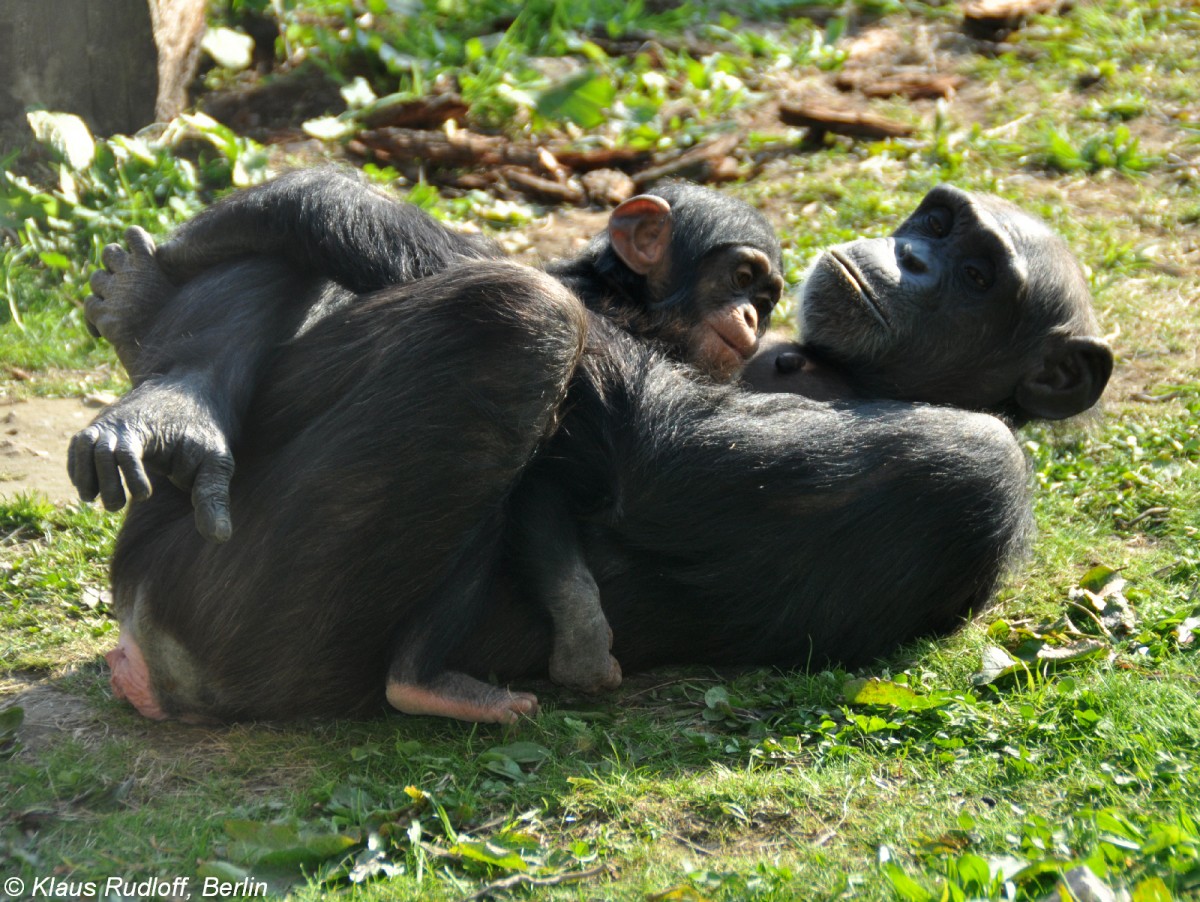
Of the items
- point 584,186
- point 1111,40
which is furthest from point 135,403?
point 1111,40

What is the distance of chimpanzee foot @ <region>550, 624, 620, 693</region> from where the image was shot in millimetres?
4379

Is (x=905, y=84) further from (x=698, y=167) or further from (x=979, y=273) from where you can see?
(x=979, y=273)

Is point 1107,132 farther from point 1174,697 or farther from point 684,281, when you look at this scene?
point 1174,697

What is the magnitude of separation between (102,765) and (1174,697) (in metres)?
3.31

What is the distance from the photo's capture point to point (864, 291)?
17.3 ft

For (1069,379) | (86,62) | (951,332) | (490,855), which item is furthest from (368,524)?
(86,62)

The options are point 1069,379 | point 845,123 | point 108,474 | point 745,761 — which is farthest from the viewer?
point 845,123

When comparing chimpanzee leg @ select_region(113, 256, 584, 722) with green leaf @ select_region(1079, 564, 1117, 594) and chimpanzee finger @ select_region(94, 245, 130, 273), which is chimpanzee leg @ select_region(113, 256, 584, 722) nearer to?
chimpanzee finger @ select_region(94, 245, 130, 273)

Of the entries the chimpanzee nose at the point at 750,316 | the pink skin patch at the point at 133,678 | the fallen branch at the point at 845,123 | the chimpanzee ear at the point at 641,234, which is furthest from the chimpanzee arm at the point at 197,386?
the fallen branch at the point at 845,123

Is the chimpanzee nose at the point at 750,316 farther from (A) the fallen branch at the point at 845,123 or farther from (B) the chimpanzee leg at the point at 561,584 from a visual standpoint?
(A) the fallen branch at the point at 845,123

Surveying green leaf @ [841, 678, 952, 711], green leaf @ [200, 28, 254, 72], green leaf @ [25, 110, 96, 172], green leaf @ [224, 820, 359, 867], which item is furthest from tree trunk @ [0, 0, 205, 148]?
green leaf @ [841, 678, 952, 711]

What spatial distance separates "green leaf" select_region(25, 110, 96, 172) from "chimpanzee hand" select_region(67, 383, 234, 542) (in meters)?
4.74

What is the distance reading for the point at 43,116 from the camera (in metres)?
8.27

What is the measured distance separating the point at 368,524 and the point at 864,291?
2.29 metres
